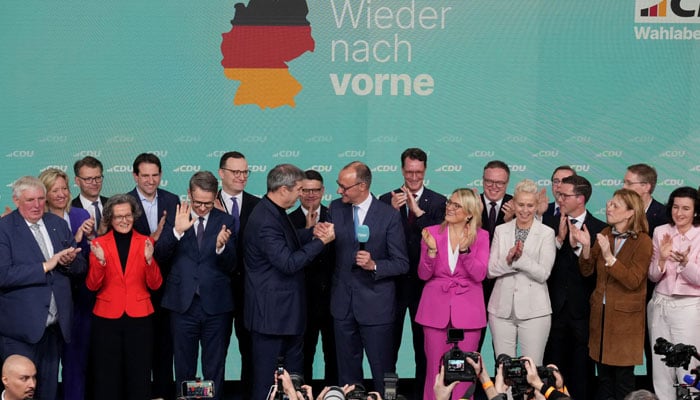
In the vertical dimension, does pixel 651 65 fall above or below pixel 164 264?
above

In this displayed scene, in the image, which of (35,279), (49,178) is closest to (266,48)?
(49,178)

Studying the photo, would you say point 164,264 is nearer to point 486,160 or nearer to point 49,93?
point 49,93

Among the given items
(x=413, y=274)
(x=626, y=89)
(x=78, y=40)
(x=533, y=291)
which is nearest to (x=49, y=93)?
(x=78, y=40)

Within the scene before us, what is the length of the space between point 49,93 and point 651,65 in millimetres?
5252

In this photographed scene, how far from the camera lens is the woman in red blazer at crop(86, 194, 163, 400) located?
19.9ft

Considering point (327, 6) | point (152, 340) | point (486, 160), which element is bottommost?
point (152, 340)

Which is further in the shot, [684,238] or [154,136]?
[154,136]

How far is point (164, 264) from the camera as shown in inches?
258

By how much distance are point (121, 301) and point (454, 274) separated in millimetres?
2197

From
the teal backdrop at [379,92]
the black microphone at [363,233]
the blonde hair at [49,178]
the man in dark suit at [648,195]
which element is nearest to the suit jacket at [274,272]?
the black microphone at [363,233]

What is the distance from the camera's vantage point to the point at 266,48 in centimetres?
807

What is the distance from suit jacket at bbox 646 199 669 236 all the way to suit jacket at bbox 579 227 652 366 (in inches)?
25.6

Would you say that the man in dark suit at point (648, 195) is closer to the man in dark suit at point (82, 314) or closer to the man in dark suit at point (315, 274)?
the man in dark suit at point (315, 274)

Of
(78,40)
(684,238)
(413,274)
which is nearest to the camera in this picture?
(684,238)
